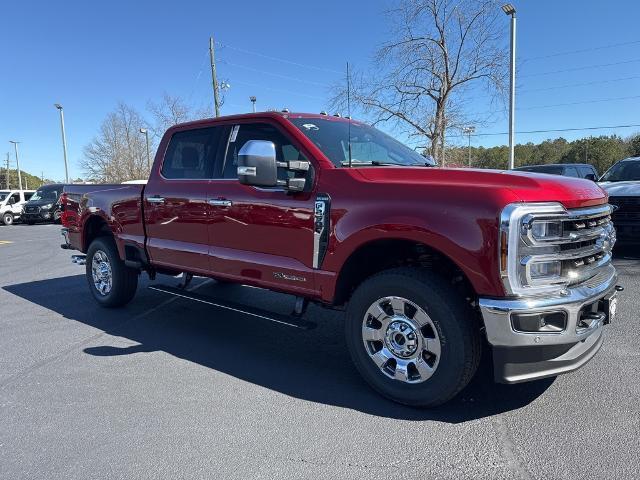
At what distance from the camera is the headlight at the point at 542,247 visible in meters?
2.76

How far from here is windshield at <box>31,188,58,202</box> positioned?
999 inches

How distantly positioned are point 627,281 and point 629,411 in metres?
4.15

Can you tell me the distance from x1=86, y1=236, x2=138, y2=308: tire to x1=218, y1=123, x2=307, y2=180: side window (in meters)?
2.21

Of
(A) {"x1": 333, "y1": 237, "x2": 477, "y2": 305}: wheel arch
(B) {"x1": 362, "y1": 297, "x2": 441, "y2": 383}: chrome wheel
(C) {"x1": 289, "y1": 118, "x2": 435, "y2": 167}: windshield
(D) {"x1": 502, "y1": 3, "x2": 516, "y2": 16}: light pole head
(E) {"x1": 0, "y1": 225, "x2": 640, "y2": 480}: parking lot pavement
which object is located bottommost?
(E) {"x1": 0, "y1": 225, "x2": 640, "y2": 480}: parking lot pavement

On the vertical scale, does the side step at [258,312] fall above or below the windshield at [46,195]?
below

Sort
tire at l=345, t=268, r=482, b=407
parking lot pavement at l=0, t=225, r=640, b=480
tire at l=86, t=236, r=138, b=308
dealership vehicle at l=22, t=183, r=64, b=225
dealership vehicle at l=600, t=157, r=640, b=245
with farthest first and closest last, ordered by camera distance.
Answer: dealership vehicle at l=22, t=183, r=64, b=225, dealership vehicle at l=600, t=157, r=640, b=245, tire at l=86, t=236, r=138, b=308, tire at l=345, t=268, r=482, b=407, parking lot pavement at l=0, t=225, r=640, b=480

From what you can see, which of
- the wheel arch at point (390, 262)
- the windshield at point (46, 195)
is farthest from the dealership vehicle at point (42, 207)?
the wheel arch at point (390, 262)

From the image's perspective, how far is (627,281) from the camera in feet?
21.9

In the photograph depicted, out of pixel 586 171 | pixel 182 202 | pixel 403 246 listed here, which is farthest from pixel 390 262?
pixel 586 171

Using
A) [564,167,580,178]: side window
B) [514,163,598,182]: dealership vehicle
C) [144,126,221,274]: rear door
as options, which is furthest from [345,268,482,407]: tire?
[564,167,580,178]: side window

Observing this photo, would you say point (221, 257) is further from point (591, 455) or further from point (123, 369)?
point (591, 455)

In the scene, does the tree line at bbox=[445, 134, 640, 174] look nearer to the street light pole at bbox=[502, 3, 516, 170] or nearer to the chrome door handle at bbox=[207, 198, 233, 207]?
the street light pole at bbox=[502, 3, 516, 170]

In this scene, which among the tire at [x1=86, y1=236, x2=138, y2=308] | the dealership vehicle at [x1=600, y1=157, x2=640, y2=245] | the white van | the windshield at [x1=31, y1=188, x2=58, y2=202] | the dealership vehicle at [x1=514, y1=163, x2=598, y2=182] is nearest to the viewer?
the tire at [x1=86, y1=236, x2=138, y2=308]

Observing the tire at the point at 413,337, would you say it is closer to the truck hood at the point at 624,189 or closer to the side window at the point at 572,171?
the truck hood at the point at 624,189
